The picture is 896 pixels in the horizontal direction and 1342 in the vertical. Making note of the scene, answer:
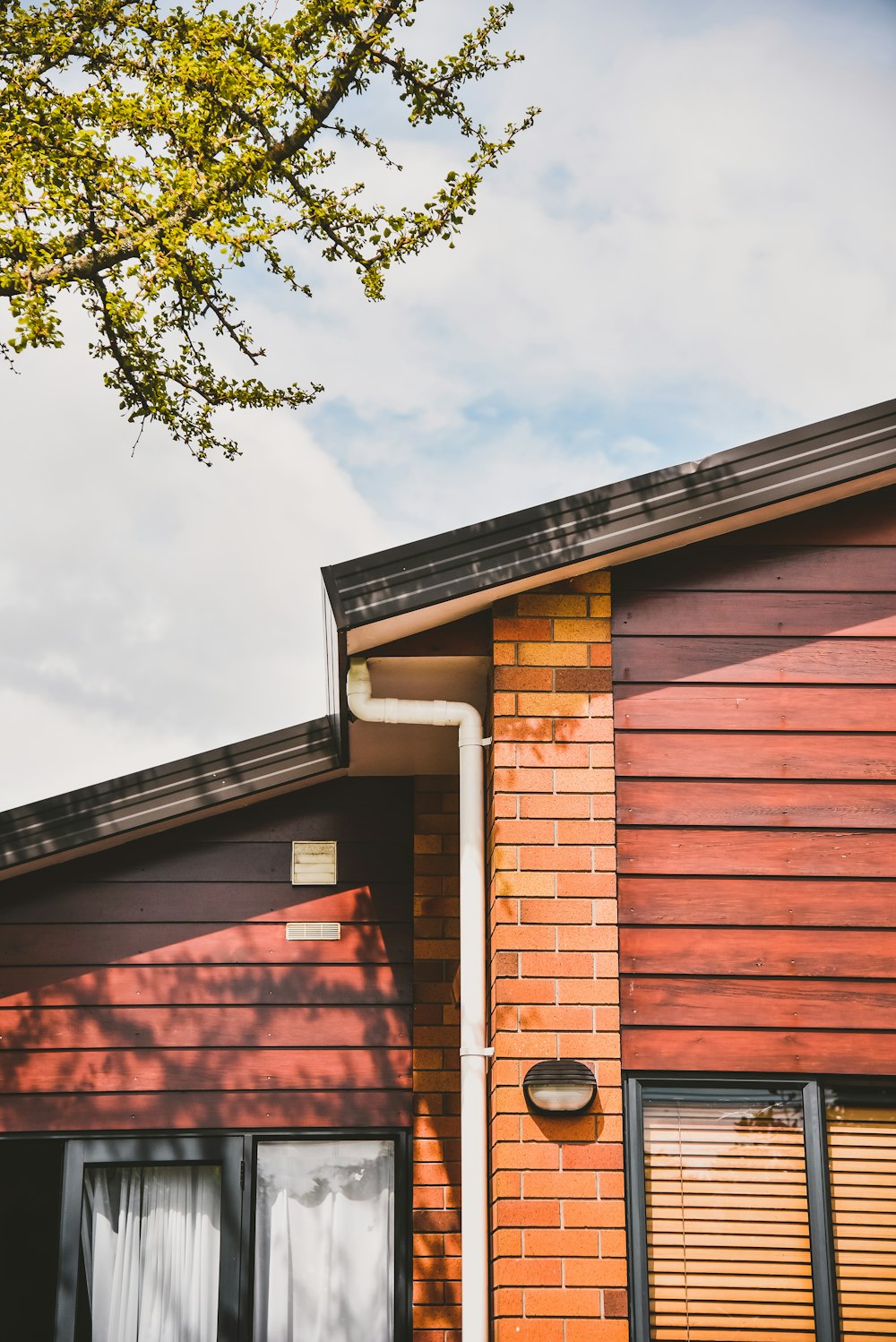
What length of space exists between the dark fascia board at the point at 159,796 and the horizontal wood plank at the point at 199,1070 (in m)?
0.91

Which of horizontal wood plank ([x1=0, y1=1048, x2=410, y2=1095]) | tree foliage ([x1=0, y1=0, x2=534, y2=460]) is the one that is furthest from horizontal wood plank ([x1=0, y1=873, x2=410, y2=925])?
tree foliage ([x1=0, y1=0, x2=534, y2=460])

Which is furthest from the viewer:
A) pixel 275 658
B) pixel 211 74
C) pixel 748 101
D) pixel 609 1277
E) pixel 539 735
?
pixel 275 658

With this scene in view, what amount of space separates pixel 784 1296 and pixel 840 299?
12140 millimetres

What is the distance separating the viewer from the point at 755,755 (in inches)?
184

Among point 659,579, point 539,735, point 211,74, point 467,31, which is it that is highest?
point 467,31

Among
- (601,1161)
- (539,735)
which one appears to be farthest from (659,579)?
(601,1161)

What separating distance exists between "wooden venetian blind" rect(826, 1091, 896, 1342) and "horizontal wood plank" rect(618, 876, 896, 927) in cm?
63

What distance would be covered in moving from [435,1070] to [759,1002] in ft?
6.20

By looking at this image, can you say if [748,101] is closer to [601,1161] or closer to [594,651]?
[594,651]

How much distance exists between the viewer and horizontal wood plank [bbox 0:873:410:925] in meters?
5.85

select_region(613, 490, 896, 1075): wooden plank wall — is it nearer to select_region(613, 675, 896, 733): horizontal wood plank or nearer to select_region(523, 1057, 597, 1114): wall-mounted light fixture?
select_region(613, 675, 896, 733): horizontal wood plank

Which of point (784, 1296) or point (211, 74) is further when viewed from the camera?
point (211, 74)

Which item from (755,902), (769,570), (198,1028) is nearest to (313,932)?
(198,1028)

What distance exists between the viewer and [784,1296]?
412 centimetres
